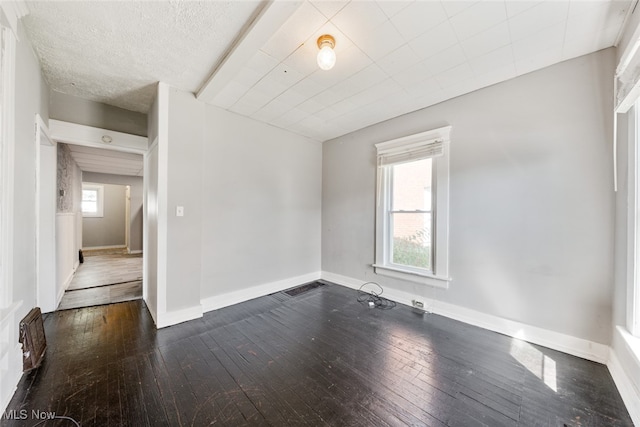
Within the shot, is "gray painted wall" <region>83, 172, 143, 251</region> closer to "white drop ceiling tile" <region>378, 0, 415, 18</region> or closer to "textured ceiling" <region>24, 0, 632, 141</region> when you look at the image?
"textured ceiling" <region>24, 0, 632, 141</region>

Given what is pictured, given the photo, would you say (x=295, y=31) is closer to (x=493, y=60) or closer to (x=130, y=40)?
(x=130, y=40)

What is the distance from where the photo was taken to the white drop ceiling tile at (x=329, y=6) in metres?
1.59

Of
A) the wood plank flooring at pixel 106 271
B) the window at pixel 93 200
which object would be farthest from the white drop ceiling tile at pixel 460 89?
the window at pixel 93 200

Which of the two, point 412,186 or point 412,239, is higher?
point 412,186

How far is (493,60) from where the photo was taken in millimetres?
2156

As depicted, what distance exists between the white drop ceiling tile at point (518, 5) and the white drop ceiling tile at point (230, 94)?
2303 millimetres

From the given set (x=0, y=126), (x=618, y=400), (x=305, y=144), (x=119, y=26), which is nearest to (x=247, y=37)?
(x=119, y=26)

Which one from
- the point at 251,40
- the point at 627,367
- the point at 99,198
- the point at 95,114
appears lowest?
the point at 627,367

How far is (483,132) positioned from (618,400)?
7.71 feet

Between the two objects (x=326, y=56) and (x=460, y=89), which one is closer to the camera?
(x=326, y=56)

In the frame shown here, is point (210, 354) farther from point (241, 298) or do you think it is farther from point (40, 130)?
point (40, 130)

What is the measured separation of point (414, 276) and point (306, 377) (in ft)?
6.35

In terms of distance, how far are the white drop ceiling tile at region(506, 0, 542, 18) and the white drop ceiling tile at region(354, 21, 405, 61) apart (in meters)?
0.68

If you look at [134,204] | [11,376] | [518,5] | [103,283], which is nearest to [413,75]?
[518,5]
